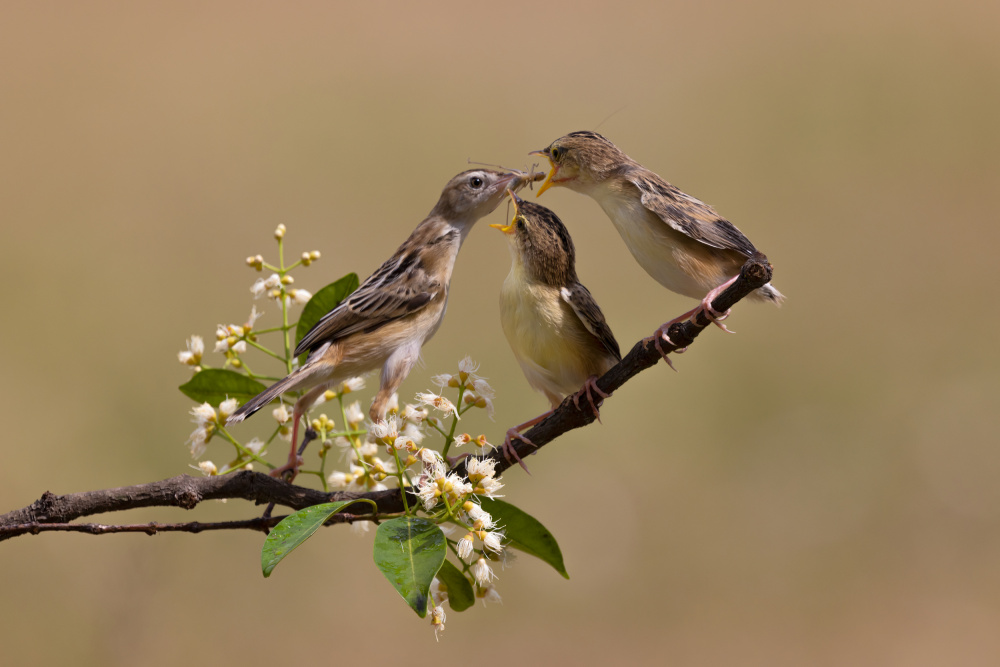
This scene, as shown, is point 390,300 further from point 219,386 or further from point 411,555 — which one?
point 411,555


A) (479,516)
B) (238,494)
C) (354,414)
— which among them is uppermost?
(354,414)

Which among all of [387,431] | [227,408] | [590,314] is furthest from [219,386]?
[590,314]

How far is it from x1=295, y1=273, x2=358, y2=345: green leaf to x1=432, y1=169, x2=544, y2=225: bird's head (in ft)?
0.95

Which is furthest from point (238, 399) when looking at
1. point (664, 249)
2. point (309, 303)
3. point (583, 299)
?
point (664, 249)

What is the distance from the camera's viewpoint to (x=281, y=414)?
1779 millimetres

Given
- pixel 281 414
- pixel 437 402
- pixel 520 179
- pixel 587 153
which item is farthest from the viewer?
pixel 281 414

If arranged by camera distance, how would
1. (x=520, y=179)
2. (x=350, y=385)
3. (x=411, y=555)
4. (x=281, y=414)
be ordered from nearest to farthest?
1. (x=411, y=555)
2. (x=520, y=179)
3. (x=281, y=414)
4. (x=350, y=385)

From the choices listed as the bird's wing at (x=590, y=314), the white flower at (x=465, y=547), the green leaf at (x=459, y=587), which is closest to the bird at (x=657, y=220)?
the bird's wing at (x=590, y=314)

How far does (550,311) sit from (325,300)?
53cm

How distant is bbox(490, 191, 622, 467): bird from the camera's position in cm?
170

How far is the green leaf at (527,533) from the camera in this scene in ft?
4.31

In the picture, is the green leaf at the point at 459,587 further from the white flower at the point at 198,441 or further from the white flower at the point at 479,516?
the white flower at the point at 198,441

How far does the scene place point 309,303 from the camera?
5.81 feet

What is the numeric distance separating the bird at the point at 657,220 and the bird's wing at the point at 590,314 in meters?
0.27
